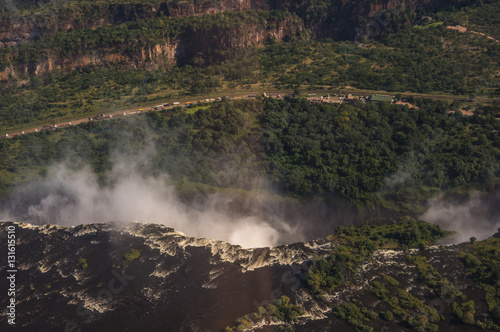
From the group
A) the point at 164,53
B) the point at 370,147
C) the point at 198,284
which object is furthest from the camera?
the point at 164,53

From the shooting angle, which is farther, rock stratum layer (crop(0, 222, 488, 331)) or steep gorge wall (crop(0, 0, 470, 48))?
steep gorge wall (crop(0, 0, 470, 48))

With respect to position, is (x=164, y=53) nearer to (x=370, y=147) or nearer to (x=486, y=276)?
(x=370, y=147)

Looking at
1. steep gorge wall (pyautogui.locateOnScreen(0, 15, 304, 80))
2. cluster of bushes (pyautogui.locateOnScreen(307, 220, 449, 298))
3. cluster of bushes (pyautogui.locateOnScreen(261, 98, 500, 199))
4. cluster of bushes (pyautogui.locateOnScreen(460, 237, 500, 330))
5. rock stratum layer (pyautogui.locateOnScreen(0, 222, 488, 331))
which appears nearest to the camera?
cluster of bushes (pyautogui.locateOnScreen(460, 237, 500, 330))

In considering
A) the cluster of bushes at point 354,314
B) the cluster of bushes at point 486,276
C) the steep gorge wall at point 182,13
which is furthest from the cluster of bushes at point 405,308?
the steep gorge wall at point 182,13

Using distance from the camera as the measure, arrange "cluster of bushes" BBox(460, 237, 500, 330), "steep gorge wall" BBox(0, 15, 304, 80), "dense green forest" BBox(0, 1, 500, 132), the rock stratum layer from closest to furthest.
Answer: "cluster of bushes" BBox(460, 237, 500, 330) < the rock stratum layer < "dense green forest" BBox(0, 1, 500, 132) < "steep gorge wall" BBox(0, 15, 304, 80)

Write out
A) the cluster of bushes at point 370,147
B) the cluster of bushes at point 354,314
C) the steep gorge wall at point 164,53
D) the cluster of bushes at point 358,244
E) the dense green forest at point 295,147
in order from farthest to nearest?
1. the steep gorge wall at point 164,53
2. the dense green forest at point 295,147
3. the cluster of bushes at point 370,147
4. the cluster of bushes at point 358,244
5. the cluster of bushes at point 354,314

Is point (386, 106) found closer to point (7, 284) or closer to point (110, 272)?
point (110, 272)

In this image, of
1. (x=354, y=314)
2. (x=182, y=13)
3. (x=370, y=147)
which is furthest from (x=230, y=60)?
(x=354, y=314)

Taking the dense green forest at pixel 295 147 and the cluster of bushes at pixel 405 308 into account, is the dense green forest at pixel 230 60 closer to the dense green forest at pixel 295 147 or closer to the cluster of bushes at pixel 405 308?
the dense green forest at pixel 295 147

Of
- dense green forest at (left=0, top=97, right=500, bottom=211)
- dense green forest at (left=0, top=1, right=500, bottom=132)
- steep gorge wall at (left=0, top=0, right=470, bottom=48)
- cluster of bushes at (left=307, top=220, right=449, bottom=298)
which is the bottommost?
cluster of bushes at (left=307, top=220, right=449, bottom=298)

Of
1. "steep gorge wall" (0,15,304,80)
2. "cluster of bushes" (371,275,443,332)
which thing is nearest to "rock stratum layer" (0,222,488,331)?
"cluster of bushes" (371,275,443,332)

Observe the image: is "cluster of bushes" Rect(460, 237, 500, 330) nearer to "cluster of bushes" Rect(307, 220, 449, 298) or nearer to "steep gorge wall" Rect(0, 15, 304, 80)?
"cluster of bushes" Rect(307, 220, 449, 298)
